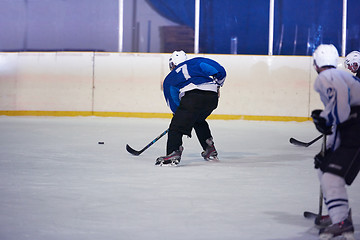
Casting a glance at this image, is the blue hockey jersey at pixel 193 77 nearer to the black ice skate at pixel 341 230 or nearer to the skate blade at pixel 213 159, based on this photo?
the skate blade at pixel 213 159

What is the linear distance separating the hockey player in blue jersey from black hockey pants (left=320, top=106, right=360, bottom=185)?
2231 mm

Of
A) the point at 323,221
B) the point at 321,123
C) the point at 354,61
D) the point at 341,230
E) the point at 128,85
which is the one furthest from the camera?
the point at 128,85

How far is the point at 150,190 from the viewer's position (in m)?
3.77

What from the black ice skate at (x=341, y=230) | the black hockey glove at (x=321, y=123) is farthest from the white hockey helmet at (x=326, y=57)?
the black ice skate at (x=341, y=230)

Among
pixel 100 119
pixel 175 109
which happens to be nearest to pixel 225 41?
pixel 100 119

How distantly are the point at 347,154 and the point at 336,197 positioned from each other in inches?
6.9

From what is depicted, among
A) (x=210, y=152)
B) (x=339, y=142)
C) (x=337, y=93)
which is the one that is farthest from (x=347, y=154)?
(x=210, y=152)

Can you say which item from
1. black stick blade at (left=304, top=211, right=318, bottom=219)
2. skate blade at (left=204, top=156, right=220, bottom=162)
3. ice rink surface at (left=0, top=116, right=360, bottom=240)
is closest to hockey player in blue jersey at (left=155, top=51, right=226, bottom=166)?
ice rink surface at (left=0, top=116, right=360, bottom=240)

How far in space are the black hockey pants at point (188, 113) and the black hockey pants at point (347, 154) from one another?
222 cm

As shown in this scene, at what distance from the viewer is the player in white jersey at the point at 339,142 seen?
8.53 feet

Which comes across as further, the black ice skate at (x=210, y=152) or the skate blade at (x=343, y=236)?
the black ice skate at (x=210, y=152)

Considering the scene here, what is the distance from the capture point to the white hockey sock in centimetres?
260

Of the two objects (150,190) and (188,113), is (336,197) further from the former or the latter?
(188,113)

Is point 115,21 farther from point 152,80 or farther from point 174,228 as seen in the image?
point 174,228
